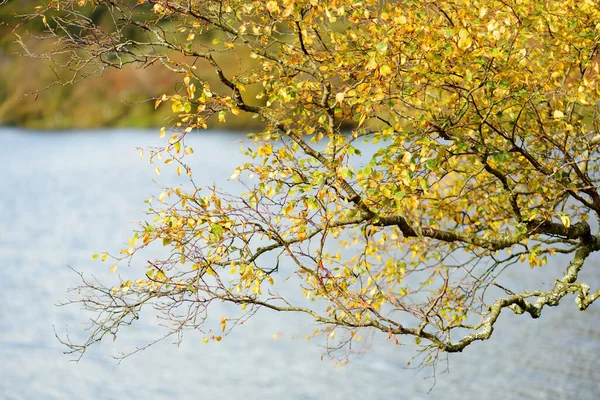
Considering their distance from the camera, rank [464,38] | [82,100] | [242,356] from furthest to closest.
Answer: [82,100] → [242,356] → [464,38]

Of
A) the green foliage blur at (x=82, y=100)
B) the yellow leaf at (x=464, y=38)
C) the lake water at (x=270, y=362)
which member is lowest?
the yellow leaf at (x=464, y=38)

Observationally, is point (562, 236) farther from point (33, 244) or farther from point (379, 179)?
point (33, 244)

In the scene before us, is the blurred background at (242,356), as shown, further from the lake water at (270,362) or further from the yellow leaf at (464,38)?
the yellow leaf at (464,38)

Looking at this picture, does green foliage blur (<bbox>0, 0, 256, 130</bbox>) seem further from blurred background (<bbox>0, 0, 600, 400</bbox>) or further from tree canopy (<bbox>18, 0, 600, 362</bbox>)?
tree canopy (<bbox>18, 0, 600, 362</bbox>)

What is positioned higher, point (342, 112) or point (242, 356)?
point (242, 356)

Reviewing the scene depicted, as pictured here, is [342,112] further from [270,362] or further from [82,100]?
[82,100]

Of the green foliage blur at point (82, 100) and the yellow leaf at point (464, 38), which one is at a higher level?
the green foliage blur at point (82, 100)

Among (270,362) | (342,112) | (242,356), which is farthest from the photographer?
(242,356)

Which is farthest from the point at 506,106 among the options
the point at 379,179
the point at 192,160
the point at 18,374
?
the point at 192,160

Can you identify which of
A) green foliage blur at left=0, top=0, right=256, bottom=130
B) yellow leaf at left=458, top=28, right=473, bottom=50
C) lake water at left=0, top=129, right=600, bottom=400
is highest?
green foliage blur at left=0, top=0, right=256, bottom=130

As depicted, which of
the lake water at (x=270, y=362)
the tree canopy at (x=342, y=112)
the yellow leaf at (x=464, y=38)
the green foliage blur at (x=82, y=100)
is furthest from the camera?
the green foliage blur at (x=82, y=100)

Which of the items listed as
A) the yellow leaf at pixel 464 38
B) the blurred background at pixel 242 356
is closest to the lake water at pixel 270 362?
the blurred background at pixel 242 356

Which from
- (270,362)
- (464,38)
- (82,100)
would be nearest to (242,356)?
(270,362)

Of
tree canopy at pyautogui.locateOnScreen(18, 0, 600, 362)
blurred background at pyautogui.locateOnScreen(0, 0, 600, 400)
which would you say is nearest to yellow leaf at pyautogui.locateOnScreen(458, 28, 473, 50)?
tree canopy at pyautogui.locateOnScreen(18, 0, 600, 362)
